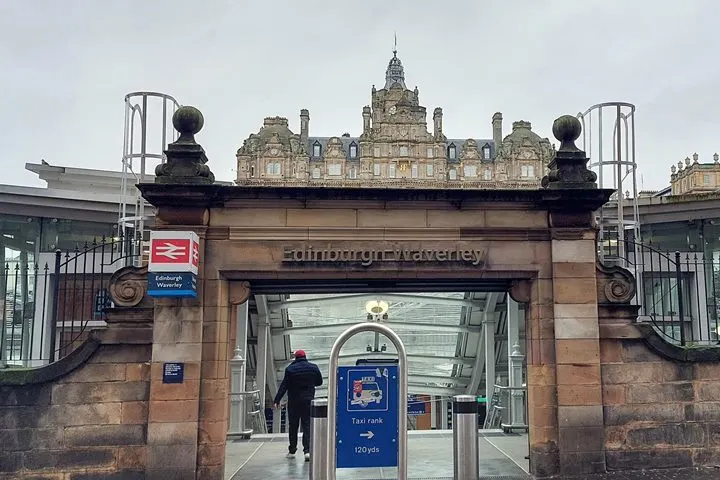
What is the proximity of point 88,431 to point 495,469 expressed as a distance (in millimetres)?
5433

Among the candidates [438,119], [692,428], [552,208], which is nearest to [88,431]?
[552,208]

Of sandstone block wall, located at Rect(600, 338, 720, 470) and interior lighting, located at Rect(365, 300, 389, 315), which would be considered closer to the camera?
sandstone block wall, located at Rect(600, 338, 720, 470)

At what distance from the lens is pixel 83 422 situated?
8.53 m

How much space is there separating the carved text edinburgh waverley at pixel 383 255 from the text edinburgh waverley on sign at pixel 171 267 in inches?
51.5

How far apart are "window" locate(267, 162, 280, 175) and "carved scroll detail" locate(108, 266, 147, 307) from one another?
8379cm

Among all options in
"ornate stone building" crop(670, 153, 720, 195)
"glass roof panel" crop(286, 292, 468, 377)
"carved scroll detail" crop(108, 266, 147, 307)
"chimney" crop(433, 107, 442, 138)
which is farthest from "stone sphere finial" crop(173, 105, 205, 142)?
"chimney" crop(433, 107, 442, 138)

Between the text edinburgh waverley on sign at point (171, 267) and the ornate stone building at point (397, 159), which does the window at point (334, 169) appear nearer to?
the ornate stone building at point (397, 159)

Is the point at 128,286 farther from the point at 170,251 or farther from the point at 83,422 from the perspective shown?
the point at 83,422

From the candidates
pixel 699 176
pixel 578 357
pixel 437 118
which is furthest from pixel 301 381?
pixel 437 118

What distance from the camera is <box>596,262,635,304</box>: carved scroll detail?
30.2 feet

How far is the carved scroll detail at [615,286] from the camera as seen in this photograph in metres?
9.22

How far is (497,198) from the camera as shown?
919 cm

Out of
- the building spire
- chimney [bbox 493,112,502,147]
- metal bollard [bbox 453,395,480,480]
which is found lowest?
metal bollard [bbox 453,395,480,480]

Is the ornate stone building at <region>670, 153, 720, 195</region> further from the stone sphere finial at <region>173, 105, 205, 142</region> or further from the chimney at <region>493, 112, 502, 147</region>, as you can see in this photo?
the stone sphere finial at <region>173, 105, 205, 142</region>
